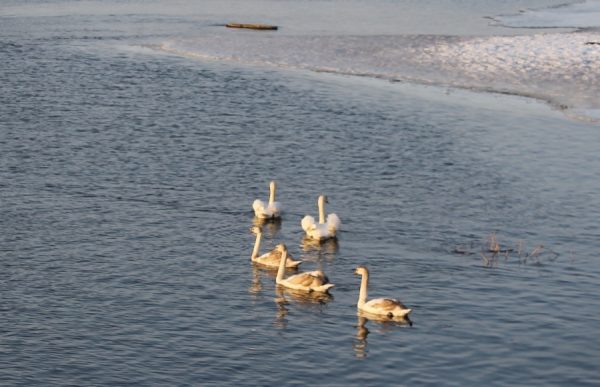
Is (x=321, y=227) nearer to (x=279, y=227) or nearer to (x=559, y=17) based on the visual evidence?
(x=279, y=227)

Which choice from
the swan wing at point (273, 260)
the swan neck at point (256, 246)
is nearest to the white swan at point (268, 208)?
the swan neck at point (256, 246)

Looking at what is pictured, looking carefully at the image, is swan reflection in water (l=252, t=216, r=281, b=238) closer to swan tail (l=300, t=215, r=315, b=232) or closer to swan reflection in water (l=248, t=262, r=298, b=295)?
swan tail (l=300, t=215, r=315, b=232)

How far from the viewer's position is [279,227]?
3884 cm

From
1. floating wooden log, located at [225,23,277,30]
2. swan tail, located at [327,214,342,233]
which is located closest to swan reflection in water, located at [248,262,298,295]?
swan tail, located at [327,214,342,233]

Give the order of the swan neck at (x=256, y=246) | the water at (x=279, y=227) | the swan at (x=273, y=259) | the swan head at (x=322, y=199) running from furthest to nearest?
the swan head at (x=322, y=199)
the swan neck at (x=256, y=246)
the swan at (x=273, y=259)
the water at (x=279, y=227)

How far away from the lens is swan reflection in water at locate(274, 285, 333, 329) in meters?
30.8

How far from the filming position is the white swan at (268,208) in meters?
38.0

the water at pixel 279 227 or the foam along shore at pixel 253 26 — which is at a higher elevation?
the foam along shore at pixel 253 26

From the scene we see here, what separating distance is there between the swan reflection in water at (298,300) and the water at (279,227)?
11cm

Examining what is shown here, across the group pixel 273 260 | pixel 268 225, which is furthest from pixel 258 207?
pixel 273 260

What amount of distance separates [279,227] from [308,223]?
6.94 ft

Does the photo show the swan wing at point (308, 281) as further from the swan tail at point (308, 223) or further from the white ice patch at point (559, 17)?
the white ice patch at point (559, 17)

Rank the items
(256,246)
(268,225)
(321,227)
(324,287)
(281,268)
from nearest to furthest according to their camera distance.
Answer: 1. (324,287)
2. (281,268)
3. (256,246)
4. (321,227)
5. (268,225)

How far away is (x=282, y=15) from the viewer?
8769 centimetres
